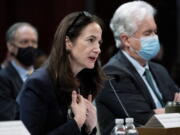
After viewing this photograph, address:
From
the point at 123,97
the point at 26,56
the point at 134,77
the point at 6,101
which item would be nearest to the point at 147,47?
the point at 134,77

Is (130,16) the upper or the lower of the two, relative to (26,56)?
upper

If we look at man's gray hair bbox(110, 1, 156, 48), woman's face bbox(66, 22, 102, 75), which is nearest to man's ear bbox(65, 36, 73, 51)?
woman's face bbox(66, 22, 102, 75)

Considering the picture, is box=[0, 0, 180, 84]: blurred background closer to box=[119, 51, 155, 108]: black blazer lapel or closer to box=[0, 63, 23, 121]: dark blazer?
box=[0, 63, 23, 121]: dark blazer

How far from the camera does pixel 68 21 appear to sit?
11.1 feet

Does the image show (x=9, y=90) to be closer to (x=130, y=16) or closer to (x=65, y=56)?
(x=130, y=16)

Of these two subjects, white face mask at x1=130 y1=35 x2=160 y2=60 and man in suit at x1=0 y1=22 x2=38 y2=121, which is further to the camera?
man in suit at x1=0 y1=22 x2=38 y2=121

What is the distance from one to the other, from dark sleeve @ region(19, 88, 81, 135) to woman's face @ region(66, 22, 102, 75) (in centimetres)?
33

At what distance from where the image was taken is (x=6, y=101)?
5.22 meters

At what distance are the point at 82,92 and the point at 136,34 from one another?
0.86m

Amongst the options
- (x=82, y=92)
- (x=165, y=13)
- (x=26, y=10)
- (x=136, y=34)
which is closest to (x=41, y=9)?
(x=26, y=10)

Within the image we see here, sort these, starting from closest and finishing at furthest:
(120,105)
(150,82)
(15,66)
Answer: (120,105), (150,82), (15,66)

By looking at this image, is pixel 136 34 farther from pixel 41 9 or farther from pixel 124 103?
pixel 41 9

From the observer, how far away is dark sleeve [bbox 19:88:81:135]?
3.17m

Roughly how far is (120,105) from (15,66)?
1953 mm
